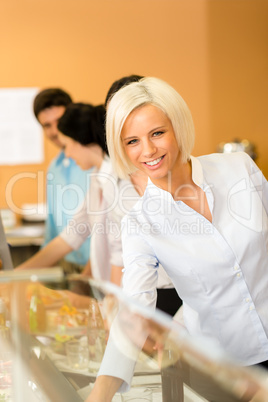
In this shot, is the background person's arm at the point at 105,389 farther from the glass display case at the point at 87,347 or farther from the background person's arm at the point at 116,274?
the background person's arm at the point at 116,274

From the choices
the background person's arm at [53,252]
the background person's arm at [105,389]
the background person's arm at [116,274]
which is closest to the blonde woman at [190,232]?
the background person's arm at [105,389]

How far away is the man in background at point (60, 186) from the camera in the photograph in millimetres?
2961

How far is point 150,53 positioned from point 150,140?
3.76 metres

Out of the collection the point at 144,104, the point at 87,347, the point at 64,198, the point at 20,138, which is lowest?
the point at 20,138

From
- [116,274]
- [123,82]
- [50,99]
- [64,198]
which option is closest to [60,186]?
[64,198]

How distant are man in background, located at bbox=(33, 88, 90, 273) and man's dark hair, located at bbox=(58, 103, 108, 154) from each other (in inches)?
19.9

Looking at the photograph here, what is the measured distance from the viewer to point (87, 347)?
111cm

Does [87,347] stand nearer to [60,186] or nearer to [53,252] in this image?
[53,252]

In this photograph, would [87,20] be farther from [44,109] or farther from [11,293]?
[11,293]

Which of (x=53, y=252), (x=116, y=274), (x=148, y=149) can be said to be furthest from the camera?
(x=53, y=252)

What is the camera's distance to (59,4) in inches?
191

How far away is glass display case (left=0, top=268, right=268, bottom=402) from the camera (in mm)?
681

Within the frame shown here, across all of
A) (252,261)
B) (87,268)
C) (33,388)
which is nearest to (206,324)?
(252,261)

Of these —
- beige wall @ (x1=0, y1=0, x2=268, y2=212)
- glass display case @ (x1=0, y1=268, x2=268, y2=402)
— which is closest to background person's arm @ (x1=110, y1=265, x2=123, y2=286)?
glass display case @ (x1=0, y1=268, x2=268, y2=402)
